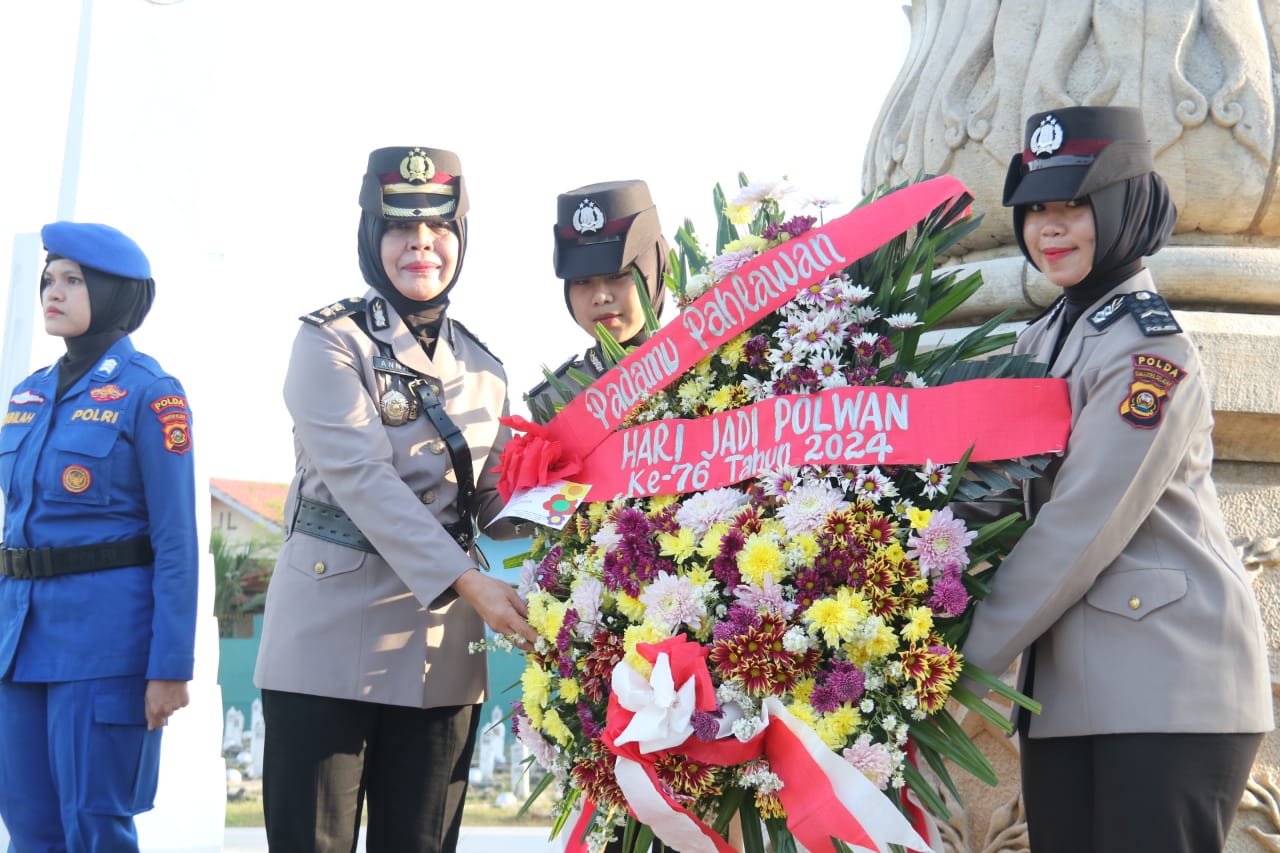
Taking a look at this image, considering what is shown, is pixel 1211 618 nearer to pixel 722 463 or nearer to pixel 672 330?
pixel 722 463

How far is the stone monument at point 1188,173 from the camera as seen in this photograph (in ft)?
10.5

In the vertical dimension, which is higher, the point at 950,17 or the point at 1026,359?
the point at 950,17

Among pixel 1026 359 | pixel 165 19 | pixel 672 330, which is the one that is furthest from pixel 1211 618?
pixel 165 19

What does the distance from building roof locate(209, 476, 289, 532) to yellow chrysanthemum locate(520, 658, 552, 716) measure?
17.6m

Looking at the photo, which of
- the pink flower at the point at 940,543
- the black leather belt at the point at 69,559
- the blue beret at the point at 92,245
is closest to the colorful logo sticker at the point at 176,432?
the black leather belt at the point at 69,559

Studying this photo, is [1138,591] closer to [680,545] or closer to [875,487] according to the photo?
[875,487]

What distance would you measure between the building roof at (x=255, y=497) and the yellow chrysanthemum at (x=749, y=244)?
58.1ft

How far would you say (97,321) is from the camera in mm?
3625

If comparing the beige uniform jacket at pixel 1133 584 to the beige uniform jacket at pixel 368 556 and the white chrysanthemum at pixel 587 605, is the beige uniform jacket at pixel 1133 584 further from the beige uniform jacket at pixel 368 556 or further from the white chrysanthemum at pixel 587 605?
the beige uniform jacket at pixel 368 556

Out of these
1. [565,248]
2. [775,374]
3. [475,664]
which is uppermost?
[565,248]

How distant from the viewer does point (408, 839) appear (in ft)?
9.48

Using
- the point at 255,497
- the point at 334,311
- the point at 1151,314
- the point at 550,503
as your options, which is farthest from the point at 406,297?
the point at 255,497

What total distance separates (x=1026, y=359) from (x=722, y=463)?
23.4 inches

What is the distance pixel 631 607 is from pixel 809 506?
39 centimetres
